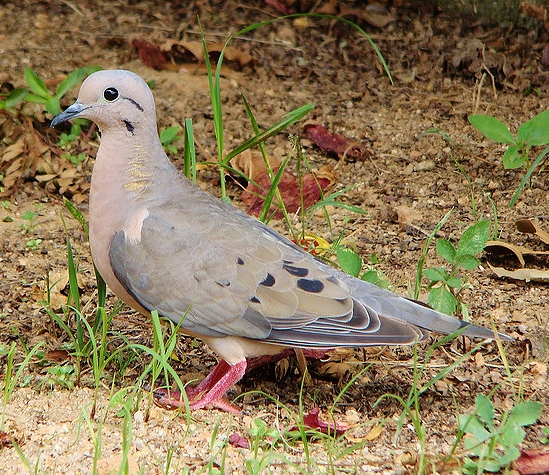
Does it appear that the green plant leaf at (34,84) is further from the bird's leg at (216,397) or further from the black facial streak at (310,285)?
the black facial streak at (310,285)

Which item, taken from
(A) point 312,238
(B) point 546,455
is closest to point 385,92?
(A) point 312,238

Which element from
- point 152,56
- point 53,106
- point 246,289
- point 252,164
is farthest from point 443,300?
point 152,56

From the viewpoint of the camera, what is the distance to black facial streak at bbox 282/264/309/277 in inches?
139

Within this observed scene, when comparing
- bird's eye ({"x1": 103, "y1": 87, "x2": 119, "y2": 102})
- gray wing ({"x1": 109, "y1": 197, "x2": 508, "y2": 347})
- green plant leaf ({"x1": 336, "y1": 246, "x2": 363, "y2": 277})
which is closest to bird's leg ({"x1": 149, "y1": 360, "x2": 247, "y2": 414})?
gray wing ({"x1": 109, "y1": 197, "x2": 508, "y2": 347})

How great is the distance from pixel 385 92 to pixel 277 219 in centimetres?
137

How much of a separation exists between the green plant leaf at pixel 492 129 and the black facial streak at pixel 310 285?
1521 mm

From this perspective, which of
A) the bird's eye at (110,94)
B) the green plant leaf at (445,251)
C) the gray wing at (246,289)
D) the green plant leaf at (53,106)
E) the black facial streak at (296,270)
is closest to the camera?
the gray wing at (246,289)

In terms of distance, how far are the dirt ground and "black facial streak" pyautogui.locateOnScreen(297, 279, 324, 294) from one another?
1.40 feet

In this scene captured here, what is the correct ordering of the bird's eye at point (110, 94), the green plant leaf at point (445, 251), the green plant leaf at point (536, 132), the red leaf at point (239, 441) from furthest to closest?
the green plant leaf at point (536, 132) < the green plant leaf at point (445, 251) < the bird's eye at point (110, 94) < the red leaf at point (239, 441)

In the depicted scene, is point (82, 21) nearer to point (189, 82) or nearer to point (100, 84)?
point (189, 82)

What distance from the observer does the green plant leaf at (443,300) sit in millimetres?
3709

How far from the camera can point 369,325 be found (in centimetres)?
339

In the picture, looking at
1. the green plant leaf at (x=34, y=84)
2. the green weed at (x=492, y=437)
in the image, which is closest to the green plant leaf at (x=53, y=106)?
the green plant leaf at (x=34, y=84)

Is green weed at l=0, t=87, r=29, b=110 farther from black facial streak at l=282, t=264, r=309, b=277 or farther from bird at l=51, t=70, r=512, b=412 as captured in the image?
black facial streak at l=282, t=264, r=309, b=277
